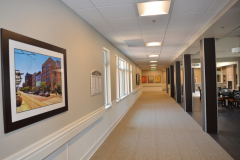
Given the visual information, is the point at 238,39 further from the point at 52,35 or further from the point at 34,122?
the point at 34,122

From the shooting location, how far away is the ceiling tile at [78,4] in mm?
2740

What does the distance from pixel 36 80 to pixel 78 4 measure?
1.52 meters

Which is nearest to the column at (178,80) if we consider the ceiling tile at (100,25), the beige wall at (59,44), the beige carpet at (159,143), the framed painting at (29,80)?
the beige carpet at (159,143)

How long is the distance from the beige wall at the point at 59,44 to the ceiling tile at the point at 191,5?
1.83 meters

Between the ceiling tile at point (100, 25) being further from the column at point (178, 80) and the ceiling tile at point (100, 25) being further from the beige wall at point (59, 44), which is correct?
the column at point (178, 80)

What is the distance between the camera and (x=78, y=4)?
2840 millimetres

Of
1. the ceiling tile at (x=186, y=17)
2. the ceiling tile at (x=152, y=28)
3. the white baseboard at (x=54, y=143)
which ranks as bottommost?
the white baseboard at (x=54, y=143)

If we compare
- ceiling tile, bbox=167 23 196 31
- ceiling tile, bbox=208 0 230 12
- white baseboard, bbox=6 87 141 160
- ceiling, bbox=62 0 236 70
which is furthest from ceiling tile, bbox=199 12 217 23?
white baseboard, bbox=6 87 141 160

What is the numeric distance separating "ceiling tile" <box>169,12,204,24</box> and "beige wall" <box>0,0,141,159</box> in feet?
6.10

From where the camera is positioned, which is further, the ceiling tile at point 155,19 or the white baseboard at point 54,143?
the ceiling tile at point 155,19

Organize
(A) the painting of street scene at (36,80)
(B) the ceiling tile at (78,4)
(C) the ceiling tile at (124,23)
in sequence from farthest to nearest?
(C) the ceiling tile at (124,23) < (B) the ceiling tile at (78,4) < (A) the painting of street scene at (36,80)

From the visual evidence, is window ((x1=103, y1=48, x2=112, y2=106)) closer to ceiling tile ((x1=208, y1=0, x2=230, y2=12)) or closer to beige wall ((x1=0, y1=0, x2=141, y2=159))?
beige wall ((x1=0, y1=0, x2=141, y2=159))

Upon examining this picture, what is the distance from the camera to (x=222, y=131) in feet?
17.0

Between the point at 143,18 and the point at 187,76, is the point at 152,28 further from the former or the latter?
the point at 187,76
